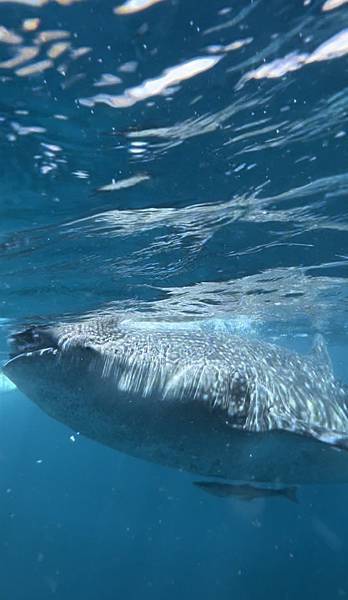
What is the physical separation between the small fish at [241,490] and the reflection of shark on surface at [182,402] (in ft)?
0.48

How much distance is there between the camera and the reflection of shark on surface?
6133mm

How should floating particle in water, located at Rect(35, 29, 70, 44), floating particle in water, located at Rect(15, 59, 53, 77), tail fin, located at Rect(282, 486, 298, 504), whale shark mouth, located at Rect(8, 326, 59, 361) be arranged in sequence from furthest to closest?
tail fin, located at Rect(282, 486, 298, 504) < whale shark mouth, located at Rect(8, 326, 59, 361) < floating particle in water, located at Rect(15, 59, 53, 77) < floating particle in water, located at Rect(35, 29, 70, 44)

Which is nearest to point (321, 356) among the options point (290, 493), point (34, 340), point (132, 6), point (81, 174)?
point (290, 493)

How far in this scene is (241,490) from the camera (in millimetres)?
7574

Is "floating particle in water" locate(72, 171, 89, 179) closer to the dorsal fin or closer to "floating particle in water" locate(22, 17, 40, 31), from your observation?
"floating particle in water" locate(22, 17, 40, 31)

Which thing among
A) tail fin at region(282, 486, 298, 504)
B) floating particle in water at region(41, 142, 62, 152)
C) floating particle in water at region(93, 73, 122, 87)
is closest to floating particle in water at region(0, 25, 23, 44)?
floating particle in water at region(93, 73, 122, 87)

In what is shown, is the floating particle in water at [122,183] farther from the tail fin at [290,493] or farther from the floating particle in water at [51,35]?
the tail fin at [290,493]

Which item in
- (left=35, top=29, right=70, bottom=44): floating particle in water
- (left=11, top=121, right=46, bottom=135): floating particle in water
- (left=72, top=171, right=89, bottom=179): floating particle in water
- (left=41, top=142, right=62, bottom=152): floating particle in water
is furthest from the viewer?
(left=72, top=171, right=89, bottom=179): floating particle in water

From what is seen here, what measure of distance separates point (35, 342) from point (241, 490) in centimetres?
416

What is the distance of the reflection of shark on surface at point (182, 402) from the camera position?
20.1 ft

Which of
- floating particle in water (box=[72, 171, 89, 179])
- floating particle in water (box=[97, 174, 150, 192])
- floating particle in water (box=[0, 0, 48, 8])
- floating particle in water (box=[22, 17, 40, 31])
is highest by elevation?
floating particle in water (box=[0, 0, 48, 8])

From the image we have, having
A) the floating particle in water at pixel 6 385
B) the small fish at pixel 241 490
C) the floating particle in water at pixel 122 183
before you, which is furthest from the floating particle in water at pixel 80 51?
the floating particle in water at pixel 6 385

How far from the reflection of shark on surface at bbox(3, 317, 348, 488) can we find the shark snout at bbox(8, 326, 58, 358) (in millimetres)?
16

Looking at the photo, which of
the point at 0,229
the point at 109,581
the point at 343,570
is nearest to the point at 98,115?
the point at 0,229
